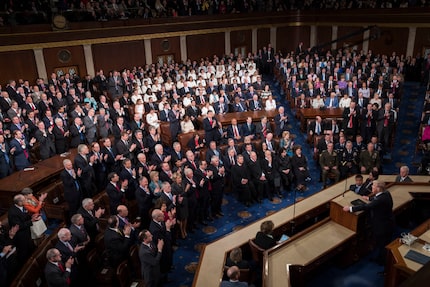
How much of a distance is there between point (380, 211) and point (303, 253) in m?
1.48

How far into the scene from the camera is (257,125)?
11617 mm

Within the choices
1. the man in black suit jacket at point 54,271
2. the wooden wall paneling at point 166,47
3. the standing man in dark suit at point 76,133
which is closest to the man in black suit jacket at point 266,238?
the man in black suit jacket at point 54,271

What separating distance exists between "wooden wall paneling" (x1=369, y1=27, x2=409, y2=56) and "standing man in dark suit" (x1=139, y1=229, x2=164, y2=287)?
58.0ft

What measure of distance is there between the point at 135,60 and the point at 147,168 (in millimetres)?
11496

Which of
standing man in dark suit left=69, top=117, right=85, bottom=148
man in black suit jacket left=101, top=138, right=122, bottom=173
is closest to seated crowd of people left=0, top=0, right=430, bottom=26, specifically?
standing man in dark suit left=69, top=117, right=85, bottom=148

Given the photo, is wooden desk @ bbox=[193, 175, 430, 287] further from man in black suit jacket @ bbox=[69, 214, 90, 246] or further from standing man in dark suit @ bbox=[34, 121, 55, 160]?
standing man in dark suit @ bbox=[34, 121, 55, 160]

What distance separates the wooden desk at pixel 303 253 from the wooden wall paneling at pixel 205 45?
15784mm

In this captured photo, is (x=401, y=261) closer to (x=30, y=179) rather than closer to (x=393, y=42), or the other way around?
(x=30, y=179)

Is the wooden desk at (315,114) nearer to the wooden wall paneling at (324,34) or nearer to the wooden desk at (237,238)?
the wooden desk at (237,238)

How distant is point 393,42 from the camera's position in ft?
64.6

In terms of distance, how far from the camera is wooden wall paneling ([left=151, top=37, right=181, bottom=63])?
19.2 metres

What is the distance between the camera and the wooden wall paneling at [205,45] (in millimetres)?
20562

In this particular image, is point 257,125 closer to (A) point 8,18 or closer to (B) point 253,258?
(B) point 253,258

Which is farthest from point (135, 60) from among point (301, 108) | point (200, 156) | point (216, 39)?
point (200, 156)
